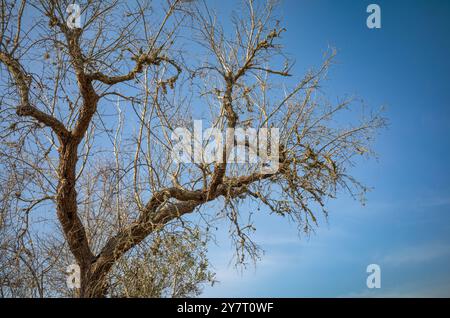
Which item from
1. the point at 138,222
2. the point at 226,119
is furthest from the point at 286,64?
the point at 138,222

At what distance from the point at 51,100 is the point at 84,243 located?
204 centimetres

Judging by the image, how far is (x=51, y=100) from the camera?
631 centimetres

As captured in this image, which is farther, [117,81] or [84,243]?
[84,243]

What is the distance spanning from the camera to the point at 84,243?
6.39 metres

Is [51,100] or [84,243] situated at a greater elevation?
[51,100]

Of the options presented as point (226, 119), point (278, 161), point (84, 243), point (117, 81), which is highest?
point (117, 81)

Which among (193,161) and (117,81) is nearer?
(117,81)
